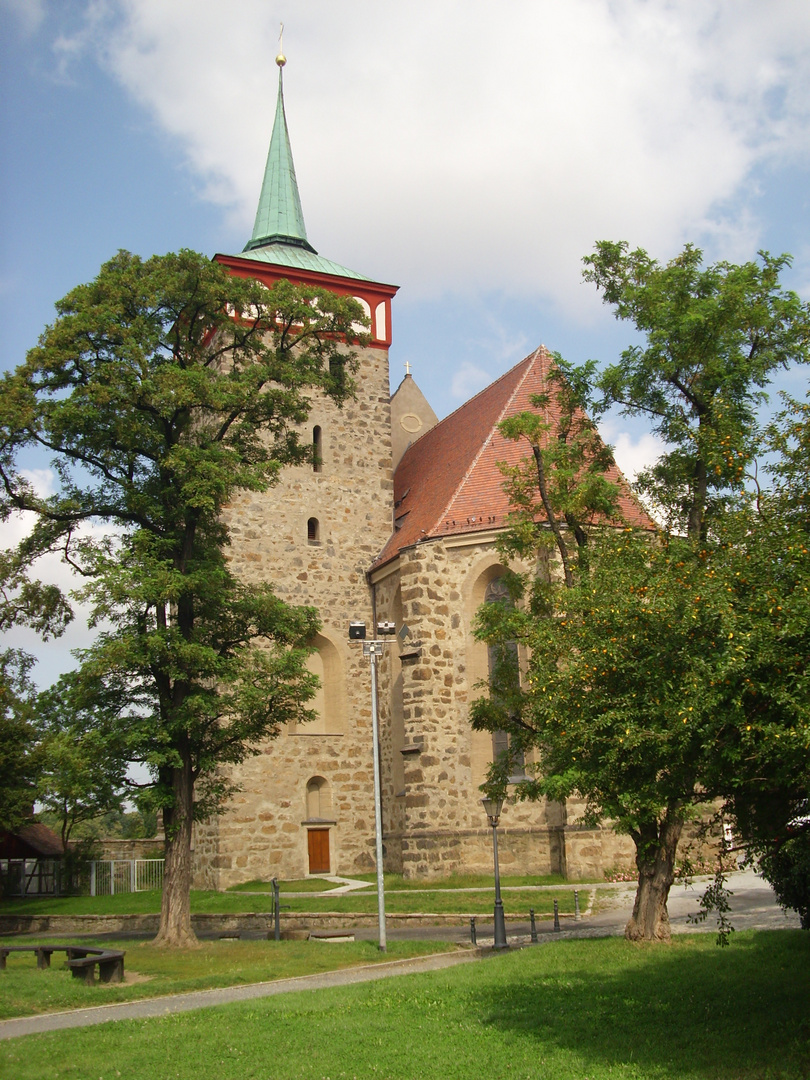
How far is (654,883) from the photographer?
1382cm

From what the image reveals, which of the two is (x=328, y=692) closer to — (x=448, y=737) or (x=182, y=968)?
(x=448, y=737)

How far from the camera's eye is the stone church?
910 inches

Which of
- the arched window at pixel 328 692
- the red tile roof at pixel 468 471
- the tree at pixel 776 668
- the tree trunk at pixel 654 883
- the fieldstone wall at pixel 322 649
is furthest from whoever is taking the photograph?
the arched window at pixel 328 692

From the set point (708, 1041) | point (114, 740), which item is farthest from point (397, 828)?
point (708, 1041)

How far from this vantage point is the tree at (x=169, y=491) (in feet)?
53.9

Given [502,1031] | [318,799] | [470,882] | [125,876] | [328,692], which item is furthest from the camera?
[125,876]

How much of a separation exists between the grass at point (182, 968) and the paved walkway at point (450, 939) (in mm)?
361

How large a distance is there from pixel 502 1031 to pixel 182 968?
6.63 meters

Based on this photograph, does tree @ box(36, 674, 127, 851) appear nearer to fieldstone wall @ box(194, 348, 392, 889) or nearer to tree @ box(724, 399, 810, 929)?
fieldstone wall @ box(194, 348, 392, 889)

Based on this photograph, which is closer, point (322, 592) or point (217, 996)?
point (217, 996)

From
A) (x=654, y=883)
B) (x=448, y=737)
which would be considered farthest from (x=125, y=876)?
(x=654, y=883)

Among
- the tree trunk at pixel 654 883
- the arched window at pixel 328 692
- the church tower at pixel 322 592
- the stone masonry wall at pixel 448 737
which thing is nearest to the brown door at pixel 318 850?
the church tower at pixel 322 592

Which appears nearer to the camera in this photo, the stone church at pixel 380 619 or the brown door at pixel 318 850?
the stone church at pixel 380 619

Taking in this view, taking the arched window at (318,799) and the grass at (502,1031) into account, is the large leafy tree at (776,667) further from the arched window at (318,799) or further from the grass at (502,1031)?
the arched window at (318,799)
